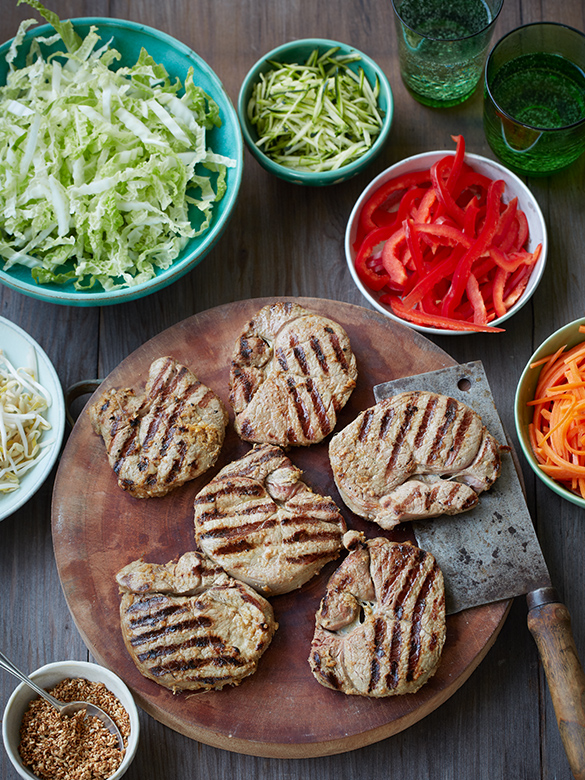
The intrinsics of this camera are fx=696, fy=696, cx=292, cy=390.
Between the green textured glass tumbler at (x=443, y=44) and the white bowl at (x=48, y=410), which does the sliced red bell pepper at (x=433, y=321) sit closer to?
the green textured glass tumbler at (x=443, y=44)

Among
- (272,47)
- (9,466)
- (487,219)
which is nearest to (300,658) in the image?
(9,466)

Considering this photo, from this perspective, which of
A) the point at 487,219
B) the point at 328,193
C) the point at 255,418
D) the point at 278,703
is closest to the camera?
the point at 278,703

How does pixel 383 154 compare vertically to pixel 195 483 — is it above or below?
above

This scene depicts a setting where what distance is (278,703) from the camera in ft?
11.5

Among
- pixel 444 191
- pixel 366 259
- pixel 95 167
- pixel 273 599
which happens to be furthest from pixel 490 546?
pixel 95 167

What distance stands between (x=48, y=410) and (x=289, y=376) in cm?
141

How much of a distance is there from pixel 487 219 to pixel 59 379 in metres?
2.73

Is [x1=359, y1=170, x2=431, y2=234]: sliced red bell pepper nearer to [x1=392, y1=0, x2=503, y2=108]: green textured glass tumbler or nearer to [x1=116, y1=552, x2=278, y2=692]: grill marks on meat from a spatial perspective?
[x1=392, y1=0, x2=503, y2=108]: green textured glass tumbler

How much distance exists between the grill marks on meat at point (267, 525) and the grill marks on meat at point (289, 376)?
0.62 feet

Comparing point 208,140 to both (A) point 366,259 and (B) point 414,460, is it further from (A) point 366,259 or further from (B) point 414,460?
(B) point 414,460

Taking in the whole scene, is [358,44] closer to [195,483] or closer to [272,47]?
[272,47]

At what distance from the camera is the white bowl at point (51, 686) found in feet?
11.2

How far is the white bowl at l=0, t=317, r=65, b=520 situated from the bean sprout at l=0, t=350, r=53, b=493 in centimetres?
3

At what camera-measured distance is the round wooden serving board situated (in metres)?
3.48
